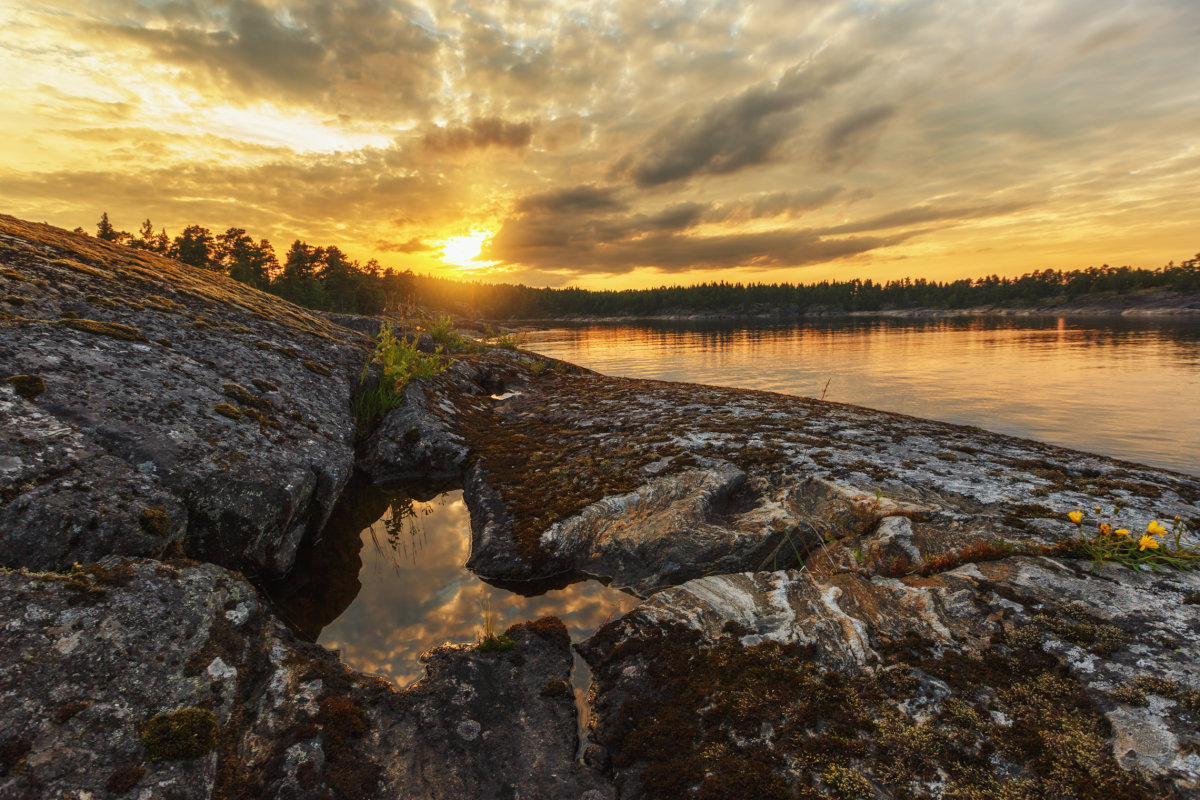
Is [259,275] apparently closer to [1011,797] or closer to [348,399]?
[348,399]

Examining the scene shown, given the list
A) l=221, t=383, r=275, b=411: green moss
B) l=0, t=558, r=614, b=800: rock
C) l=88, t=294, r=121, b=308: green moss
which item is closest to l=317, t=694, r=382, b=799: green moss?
l=0, t=558, r=614, b=800: rock

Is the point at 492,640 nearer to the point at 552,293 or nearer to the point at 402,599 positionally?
the point at 402,599

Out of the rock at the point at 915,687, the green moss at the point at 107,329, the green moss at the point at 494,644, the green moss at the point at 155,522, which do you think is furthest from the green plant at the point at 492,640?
the green moss at the point at 107,329

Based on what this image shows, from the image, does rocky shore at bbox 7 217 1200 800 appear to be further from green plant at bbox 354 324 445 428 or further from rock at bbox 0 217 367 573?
green plant at bbox 354 324 445 428

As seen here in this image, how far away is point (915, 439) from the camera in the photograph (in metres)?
7.35

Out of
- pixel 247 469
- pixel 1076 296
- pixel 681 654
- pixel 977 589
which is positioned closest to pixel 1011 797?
pixel 977 589

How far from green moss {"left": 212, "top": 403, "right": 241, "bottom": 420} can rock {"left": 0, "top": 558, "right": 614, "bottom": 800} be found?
2620 mm

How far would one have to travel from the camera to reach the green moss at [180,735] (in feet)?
8.75

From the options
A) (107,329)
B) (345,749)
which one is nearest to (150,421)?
(107,329)

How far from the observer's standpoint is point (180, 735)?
277cm

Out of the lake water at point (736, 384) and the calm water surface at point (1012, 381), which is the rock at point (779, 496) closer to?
the lake water at point (736, 384)

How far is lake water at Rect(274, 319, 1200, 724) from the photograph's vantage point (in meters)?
4.63

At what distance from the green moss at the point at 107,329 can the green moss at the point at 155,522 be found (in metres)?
3.65

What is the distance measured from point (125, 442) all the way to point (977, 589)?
7.73 metres
